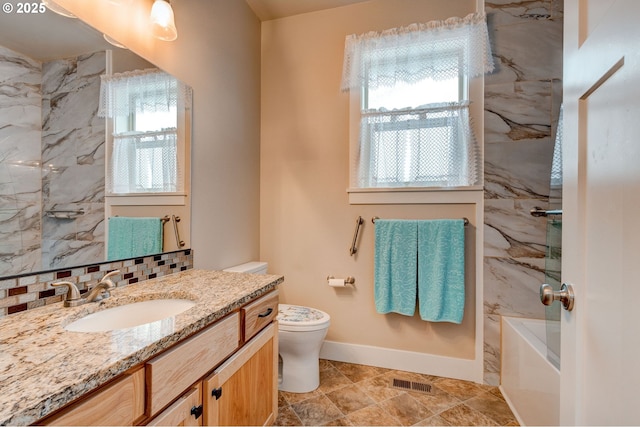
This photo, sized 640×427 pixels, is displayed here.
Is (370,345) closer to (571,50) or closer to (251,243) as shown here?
(251,243)

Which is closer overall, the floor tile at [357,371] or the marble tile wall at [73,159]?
the marble tile wall at [73,159]

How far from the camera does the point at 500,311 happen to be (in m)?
1.96

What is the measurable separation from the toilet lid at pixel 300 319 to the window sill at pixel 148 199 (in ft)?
3.05

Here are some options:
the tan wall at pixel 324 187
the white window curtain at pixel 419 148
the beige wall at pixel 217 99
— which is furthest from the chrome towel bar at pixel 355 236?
the beige wall at pixel 217 99

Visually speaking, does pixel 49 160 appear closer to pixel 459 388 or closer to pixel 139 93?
pixel 139 93

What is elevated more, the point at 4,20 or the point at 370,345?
the point at 4,20

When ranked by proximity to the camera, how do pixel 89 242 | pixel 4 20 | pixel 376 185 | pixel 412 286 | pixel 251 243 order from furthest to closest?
pixel 251 243
pixel 376 185
pixel 412 286
pixel 89 242
pixel 4 20

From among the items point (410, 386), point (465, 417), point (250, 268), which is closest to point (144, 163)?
point (250, 268)

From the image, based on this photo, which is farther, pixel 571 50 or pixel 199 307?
pixel 199 307

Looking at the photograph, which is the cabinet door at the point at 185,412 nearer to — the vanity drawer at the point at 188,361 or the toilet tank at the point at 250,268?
the vanity drawer at the point at 188,361

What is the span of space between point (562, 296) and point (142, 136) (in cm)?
173

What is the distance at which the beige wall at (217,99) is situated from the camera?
141cm

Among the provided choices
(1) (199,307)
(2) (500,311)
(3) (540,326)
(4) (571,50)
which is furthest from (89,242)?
(3) (540,326)

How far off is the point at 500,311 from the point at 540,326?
0.22m
